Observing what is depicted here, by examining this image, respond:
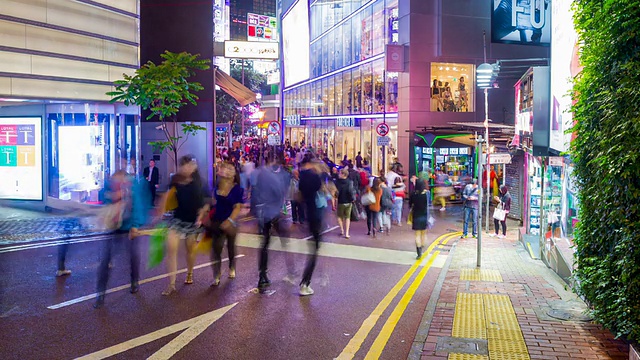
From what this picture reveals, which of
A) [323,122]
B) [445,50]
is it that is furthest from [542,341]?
[323,122]

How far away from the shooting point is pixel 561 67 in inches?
433

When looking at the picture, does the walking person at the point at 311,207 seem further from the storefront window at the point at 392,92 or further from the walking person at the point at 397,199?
the storefront window at the point at 392,92

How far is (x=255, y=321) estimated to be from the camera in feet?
25.1

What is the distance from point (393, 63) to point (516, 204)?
10.0m

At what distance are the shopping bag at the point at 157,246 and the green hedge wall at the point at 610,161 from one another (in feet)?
23.0

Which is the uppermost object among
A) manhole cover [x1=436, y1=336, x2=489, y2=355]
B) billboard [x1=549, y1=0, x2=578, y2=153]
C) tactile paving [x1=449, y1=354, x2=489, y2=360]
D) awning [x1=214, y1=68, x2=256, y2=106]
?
awning [x1=214, y1=68, x2=256, y2=106]

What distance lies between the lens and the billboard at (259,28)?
53.8 m

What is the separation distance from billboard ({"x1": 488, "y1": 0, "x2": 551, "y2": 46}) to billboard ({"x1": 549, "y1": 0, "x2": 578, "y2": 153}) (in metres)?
8.88

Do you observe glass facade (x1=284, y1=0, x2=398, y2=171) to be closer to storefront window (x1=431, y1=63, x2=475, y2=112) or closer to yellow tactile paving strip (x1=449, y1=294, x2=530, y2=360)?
storefront window (x1=431, y1=63, x2=475, y2=112)

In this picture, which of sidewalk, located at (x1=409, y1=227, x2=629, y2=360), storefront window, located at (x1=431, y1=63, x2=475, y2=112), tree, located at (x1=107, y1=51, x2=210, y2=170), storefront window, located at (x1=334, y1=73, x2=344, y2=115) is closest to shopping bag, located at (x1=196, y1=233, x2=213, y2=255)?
sidewalk, located at (x1=409, y1=227, x2=629, y2=360)

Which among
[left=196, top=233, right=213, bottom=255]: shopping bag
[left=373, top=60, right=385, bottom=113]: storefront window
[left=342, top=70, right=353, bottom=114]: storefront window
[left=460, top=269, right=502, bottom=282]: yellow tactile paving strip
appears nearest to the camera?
[left=196, top=233, right=213, bottom=255]: shopping bag

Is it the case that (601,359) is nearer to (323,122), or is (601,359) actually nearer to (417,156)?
(417,156)

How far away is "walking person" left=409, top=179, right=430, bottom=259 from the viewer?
41.9 ft

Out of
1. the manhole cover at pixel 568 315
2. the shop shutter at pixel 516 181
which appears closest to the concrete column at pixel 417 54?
the shop shutter at pixel 516 181
